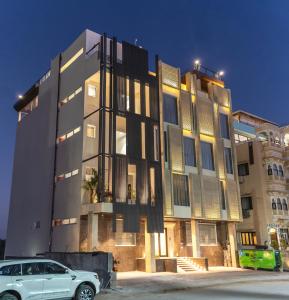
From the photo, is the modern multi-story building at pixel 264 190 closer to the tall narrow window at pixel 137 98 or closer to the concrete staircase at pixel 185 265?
the concrete staircase at pixel 185 265

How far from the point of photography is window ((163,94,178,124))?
2995cm

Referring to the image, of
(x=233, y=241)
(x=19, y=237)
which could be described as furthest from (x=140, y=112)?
(x=19, y=237)

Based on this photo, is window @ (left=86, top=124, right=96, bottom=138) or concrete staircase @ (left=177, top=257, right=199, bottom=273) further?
window @ (left=86, top=124, right=96, bottom=138)

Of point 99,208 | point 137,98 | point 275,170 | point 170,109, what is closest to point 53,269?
point 99,208

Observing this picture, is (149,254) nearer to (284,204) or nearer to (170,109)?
(170,109)

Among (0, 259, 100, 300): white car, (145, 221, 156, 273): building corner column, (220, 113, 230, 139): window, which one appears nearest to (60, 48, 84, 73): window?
(220, 113, 230, 139): window

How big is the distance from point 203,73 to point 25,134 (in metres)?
→ 19.0

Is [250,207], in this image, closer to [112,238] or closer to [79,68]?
[112,238]

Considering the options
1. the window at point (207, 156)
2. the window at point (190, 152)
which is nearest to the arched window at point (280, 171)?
the window at point (207, 156)

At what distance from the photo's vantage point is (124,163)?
2447cm

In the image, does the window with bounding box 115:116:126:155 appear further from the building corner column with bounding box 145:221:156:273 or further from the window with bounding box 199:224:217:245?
A: the window with bounding box 199:224:217:245

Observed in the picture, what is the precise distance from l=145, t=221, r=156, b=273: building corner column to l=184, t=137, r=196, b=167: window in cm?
781

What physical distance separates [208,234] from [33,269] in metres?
22.6

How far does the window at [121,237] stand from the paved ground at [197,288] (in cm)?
338
